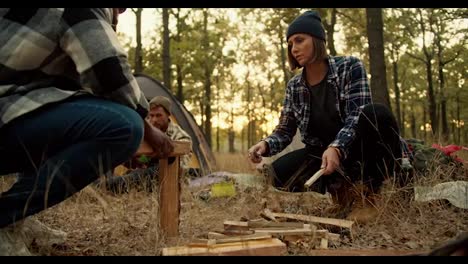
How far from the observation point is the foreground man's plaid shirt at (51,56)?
1648 mm

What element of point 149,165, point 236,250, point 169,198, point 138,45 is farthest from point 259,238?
point 138,45

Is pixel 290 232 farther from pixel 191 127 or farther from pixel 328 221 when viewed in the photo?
pixel 191 127

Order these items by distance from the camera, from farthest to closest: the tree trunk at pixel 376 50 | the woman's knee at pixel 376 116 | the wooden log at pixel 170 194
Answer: the tree trunk at pixel 376 50
the woman's knee at pixel 376 116
the wooden log at pixel 170 194

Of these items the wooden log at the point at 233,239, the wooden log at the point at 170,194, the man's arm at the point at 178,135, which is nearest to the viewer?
the wooden log at the point at 233,239

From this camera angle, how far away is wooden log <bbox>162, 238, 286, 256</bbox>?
5.68 ft

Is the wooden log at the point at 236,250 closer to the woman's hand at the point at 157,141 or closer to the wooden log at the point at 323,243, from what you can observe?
the wooden log at the point at 323,243

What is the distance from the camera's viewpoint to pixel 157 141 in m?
2.06

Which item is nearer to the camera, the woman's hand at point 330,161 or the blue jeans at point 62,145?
the blue jeans at point 62,145

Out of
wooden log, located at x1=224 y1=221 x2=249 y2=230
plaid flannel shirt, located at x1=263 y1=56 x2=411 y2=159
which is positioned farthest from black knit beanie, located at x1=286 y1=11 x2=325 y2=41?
wooden log, located at x1=224 y1=221 x2=249 y2=230

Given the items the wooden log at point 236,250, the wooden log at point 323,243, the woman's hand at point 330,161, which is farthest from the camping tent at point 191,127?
the wooden log at point 236,250

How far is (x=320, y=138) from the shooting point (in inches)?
121

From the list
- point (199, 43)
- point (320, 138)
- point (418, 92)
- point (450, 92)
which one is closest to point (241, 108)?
point (418, 92)

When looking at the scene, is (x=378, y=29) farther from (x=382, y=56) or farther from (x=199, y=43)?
(x=199, y=43)

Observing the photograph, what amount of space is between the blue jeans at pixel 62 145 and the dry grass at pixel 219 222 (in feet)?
0.46
